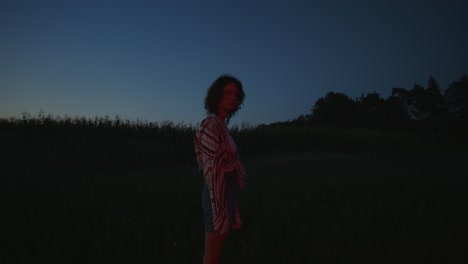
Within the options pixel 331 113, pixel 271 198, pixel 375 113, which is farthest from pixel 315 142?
pixel 375 113

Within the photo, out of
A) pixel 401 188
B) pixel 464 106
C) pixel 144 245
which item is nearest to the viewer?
pixel 144 245

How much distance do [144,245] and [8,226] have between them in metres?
2.27

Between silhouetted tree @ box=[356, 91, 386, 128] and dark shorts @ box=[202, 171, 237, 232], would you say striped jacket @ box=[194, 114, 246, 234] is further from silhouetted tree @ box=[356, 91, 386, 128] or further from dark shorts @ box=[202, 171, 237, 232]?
silhouetted tree @ box=[356, 91, 386, 128]

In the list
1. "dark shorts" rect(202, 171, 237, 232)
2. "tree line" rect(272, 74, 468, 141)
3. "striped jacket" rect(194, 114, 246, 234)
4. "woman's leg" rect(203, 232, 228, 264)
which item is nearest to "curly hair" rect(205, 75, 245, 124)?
"striped jacket" rect(194, 114, 246, 234)

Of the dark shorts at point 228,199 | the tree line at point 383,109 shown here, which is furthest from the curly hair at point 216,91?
the tree line at point 383,109

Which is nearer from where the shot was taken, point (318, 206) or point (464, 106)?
point (318, 206)

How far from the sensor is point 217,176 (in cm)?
215

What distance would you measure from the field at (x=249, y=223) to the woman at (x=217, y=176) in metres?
1.84

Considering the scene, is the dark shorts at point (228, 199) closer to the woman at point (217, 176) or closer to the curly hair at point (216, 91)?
the woman at point (217, 176)

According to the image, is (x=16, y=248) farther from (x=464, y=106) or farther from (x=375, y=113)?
(x=375, y=113)

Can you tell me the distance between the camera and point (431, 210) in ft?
19.5

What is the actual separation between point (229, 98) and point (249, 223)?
136 inches

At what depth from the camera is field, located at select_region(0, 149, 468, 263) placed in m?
3.95

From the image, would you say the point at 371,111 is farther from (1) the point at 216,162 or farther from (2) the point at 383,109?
(1) the point at 216,162
